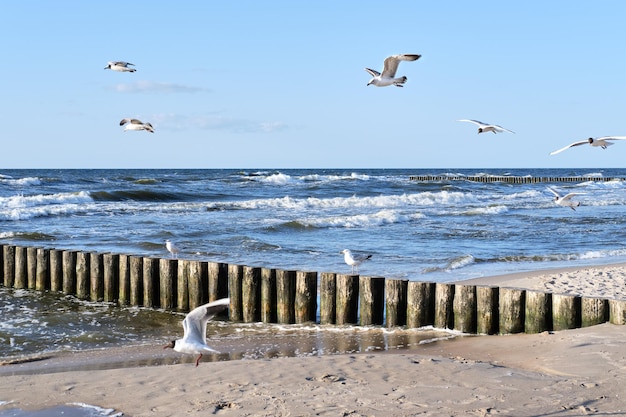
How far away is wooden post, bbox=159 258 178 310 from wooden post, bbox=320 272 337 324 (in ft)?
8.28

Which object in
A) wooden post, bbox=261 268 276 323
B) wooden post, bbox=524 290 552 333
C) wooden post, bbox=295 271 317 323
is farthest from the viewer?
wooden post, bbox=261 268 276 323

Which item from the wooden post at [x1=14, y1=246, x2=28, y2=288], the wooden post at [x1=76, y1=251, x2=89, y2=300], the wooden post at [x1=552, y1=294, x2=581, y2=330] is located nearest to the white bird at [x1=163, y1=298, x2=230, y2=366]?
the wooden post at [x1=552, y1=294, x2=581, y2=330]

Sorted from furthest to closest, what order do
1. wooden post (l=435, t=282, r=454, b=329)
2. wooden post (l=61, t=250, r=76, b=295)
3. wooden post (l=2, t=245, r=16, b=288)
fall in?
wooden post (l=2, t=245, r=16, b=288) → wooden post (l=61, t=250, r=76, b=295) → wooden post (l=435, t=282, r=454, b=329)

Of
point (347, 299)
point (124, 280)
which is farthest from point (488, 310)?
point (124, 280)

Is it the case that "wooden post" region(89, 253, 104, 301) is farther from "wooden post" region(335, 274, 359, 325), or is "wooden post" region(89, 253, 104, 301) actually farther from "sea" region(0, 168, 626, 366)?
"wooden post" region(335, 274, 359, 325)

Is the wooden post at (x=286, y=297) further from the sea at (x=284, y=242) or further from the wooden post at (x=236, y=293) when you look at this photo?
the wooden post at (x=236, y=293)

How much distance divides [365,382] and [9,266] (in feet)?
30.4

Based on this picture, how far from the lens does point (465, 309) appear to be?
1016 centimetres

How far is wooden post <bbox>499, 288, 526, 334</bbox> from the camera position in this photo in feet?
32.2

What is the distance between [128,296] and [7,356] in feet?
11.4

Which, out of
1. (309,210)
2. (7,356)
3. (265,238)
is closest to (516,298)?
(7,356)

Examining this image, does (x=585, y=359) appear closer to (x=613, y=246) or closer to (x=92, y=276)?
(x=92, y=276)

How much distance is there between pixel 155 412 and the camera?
6.62 meters

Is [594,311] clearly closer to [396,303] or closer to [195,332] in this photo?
[396,303]
